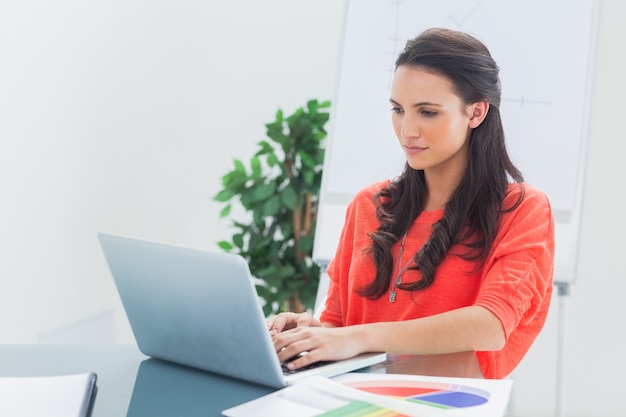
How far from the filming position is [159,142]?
3.20 metres

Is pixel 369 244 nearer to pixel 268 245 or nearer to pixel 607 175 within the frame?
pixel 268 245

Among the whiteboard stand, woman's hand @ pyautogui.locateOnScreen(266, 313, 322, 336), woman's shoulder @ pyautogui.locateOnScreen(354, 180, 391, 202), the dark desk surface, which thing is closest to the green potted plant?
the whiteboard stand

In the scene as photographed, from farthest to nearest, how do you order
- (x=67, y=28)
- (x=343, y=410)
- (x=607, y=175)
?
(x=607, y=175) < (x=67, y=28) < (x=343, y=410)

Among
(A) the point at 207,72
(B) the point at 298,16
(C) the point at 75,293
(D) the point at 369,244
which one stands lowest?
(C) the point at 75,293

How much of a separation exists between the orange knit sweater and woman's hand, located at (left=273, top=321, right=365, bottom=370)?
0.30 m

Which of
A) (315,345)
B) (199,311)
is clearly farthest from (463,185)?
(199,311)

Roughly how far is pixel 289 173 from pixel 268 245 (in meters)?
0.25

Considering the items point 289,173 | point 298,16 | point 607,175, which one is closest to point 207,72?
point 298,16

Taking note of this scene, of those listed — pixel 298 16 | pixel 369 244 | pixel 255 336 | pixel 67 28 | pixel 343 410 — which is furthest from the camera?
pixel 298 16

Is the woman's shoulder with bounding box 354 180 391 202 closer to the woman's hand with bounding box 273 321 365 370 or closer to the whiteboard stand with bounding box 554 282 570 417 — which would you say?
the woman's hand with bounding box 273 321 365 370

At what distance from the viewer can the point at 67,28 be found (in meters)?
2.64

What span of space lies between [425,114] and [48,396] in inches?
31.4

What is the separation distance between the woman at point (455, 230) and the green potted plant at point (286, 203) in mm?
1146

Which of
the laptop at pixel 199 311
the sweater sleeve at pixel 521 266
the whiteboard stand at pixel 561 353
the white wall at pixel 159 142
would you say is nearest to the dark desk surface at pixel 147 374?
the laptop at pixel 199 311
